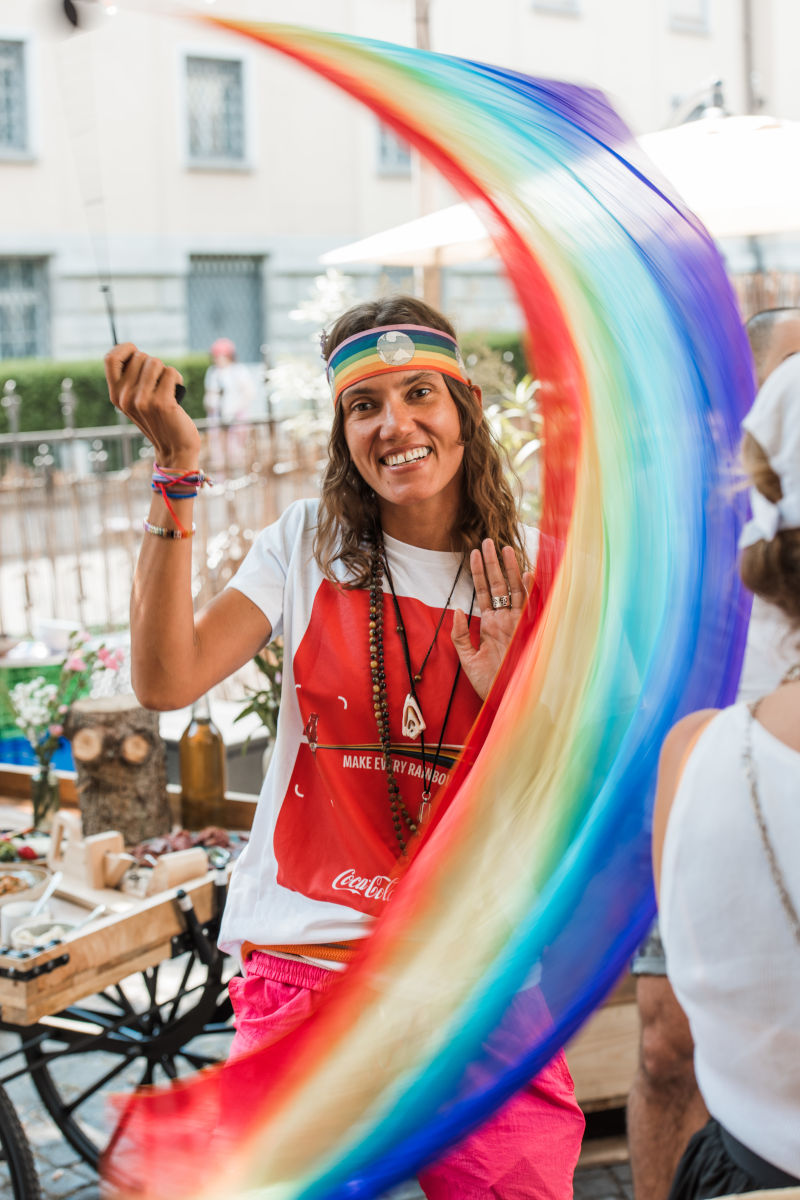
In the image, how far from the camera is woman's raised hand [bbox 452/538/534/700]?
1.73 m

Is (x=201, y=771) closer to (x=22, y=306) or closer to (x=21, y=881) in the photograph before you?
(x=21, y=881)

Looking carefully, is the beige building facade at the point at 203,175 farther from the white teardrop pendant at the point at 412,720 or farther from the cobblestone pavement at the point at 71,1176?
the white teardrop pendant at the point at 412,720

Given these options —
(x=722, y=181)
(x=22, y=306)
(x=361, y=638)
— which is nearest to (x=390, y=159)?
(x=22, y=306)

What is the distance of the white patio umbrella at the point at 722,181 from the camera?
3121 millimetres

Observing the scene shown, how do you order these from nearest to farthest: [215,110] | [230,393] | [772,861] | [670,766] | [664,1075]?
[772,861]
[670,766]
[664,1075]
[230,393]
[215,110]

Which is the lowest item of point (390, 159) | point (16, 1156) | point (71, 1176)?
point (71, 1176)

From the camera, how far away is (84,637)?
321 centimetres

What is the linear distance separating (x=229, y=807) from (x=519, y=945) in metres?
1.80

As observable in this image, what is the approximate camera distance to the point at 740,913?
1148mm

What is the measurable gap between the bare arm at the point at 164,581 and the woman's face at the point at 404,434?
262mm

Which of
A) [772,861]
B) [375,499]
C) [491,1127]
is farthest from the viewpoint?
[375,499]

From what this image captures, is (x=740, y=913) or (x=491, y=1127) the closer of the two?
(x=740, y=913)

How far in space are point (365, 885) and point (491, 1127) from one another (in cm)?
37

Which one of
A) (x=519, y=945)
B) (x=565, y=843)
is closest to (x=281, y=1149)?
(x=519, y=945)
